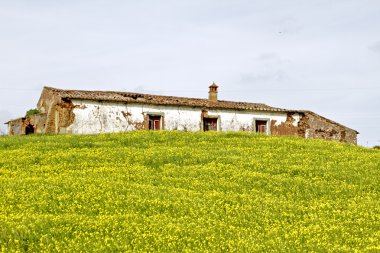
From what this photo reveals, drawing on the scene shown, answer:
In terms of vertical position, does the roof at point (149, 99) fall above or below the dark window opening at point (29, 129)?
above

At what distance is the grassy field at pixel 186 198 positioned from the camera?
15719 mm

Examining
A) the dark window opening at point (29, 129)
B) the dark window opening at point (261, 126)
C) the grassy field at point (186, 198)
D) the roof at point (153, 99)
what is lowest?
the grassy field at point (186, 198)

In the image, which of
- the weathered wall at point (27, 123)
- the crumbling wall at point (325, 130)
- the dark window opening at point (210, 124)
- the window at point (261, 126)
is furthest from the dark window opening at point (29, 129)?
the crumbling wall at point (325, 130)

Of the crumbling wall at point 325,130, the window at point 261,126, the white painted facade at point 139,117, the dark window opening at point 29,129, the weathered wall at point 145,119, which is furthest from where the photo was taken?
the crumbling wall at point 325,130

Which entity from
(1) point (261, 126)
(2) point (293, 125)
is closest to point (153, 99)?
(1) point (261, 126)

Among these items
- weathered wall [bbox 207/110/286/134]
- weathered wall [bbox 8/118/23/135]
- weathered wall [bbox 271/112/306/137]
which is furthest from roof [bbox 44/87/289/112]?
weathered wall [bbox 8/118/23/135]

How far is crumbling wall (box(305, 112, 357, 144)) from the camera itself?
211 feet

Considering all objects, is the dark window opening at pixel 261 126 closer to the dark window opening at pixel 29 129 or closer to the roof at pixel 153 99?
the roof at pixel 153 99

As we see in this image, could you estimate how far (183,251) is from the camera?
14734 mm

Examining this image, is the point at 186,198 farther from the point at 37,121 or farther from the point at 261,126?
the point at 261,126

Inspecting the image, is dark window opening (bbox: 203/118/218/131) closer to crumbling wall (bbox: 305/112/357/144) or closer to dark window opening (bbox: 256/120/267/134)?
dark window opening (bbox: 256/120/267/134)

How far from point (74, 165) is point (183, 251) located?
14385mm

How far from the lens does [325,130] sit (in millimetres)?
64688

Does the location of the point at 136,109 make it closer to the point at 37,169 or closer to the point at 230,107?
the point at 230,107
